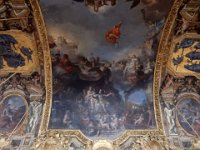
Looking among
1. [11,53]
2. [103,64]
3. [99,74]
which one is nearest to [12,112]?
[11,53]

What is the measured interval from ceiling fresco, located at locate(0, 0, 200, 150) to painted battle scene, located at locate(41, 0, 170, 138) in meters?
0.04

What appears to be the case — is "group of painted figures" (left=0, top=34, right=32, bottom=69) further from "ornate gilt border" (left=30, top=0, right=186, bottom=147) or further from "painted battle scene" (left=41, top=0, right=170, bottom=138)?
"painted battle scene" (left=41, top=0, right=170, bottom=138)

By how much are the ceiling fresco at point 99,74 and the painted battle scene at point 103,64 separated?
0.04 meters

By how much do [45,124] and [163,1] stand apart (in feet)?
22.6

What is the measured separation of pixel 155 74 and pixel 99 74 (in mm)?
2454

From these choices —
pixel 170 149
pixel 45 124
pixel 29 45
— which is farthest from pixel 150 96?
pixel 29 45

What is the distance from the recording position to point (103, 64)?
1506 cm

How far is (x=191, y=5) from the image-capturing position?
1345cm

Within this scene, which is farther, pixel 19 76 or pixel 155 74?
pixel 155 74

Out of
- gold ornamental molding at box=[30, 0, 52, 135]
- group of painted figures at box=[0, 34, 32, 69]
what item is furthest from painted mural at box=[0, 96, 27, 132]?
group of painted figures at box=[0, 34, 32, 69]

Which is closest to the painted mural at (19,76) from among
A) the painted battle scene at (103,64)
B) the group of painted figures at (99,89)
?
the painted battle scene at (103,64)

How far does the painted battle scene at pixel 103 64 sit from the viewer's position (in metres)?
14.0

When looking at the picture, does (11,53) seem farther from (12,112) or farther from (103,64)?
(103,64)

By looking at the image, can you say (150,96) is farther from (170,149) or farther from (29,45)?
(29,45)
